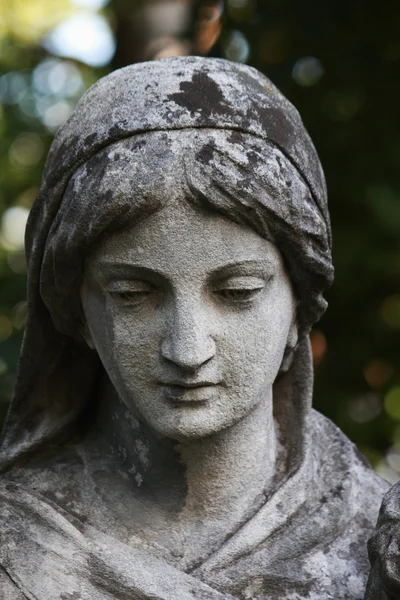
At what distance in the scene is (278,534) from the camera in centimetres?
387

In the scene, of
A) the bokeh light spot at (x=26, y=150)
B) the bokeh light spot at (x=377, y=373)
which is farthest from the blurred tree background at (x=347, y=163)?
the bokeh light spot at (x=26, y=150)

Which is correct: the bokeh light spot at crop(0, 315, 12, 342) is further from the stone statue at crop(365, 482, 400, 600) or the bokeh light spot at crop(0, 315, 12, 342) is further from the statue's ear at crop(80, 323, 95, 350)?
the stone statue at crop(365, 482, 400, 600)

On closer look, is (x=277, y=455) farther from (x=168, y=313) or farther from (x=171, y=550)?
(x=168, y=313)

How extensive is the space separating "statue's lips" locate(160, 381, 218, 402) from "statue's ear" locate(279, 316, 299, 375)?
1.44ft

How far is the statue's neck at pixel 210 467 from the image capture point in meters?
3.87

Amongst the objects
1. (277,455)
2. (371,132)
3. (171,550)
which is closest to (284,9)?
(371,132)

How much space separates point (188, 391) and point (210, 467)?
0.37 m

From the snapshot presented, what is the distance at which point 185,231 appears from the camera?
353 centimetres

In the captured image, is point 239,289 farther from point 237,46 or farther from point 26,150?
point 26,150

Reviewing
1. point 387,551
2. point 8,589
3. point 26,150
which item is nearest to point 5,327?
point 26,150

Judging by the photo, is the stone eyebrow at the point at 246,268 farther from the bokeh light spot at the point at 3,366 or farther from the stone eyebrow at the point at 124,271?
the bokeh light spot at the point at 3,366

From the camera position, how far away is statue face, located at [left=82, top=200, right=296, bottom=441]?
353cm

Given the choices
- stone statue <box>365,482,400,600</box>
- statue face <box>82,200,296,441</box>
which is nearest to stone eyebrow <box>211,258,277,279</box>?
statue face <box>82,200,296,441</box>

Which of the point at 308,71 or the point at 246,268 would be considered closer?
the point at 246,268
